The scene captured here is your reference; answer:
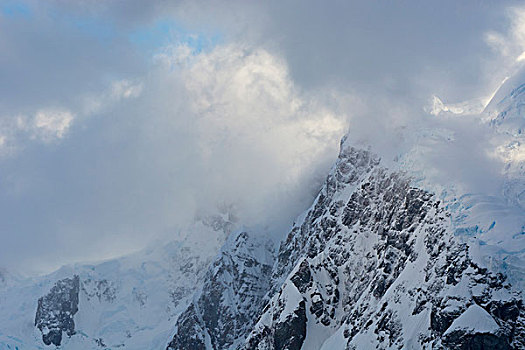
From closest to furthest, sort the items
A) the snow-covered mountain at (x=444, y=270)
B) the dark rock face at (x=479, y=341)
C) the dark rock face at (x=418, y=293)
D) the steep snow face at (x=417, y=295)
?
the dark rock face at (x=479, y=341)
the dark rock face at (x=418, y=293)
the steep snow face at (x=417, y=295)
the snow-covered mountain at (x=444, y=270)

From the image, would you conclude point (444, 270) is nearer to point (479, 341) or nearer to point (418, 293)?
point (418, 293)

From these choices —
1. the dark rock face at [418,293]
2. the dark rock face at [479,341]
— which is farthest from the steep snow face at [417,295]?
the dark rock face at [479,341]

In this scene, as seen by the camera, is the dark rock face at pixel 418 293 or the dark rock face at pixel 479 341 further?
the dark rock face at pixel 418 293

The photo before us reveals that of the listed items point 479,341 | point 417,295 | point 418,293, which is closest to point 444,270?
point 418,293

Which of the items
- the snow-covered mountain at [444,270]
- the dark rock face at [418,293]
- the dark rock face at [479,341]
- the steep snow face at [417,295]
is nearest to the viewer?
the dark rock face at [479,341]

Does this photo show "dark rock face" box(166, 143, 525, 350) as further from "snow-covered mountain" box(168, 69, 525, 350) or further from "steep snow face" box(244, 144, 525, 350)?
"snow-covered mountain" box(168, 69, 525, 350)

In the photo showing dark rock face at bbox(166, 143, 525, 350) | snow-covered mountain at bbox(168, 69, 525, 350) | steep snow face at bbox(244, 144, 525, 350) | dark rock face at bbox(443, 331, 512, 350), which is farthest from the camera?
snow-covered mountain at bbox(168, 69, 525, 350)

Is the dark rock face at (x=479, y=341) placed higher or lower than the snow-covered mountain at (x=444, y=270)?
lower

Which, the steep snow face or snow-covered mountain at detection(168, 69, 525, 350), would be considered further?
snow-covered mountain at detection(168, 69, 525, 350)

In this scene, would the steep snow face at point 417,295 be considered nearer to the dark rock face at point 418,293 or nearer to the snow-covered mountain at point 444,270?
the dark rock face at point 418,293

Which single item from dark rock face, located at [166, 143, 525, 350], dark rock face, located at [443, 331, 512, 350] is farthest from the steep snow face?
dark rock face, located at [443, 331, 512, 350]

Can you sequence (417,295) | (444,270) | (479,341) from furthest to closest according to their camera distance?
(417,295)
(444,270)
(479,341)

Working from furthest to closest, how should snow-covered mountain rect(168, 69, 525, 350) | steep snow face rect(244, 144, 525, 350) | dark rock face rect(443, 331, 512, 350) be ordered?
1. snow-covered mountain rect(168, 69, 525, 350)
2. steep snow face rect(244, 144, 525, 350)
3. dark rock face rect(443, 331, 512, 350)

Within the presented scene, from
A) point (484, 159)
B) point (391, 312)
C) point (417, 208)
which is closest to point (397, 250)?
point (417, 208)
